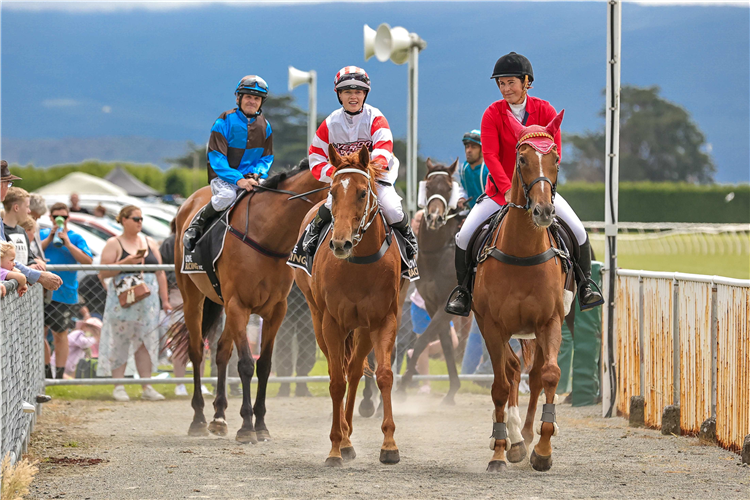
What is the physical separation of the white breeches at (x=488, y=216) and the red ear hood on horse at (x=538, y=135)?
780mm

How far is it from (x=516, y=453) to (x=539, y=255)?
4.76 feet

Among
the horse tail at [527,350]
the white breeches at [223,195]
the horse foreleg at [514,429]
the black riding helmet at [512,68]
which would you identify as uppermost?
the black riding helmet at [512,68]

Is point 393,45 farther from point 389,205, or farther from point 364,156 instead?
point 364,156

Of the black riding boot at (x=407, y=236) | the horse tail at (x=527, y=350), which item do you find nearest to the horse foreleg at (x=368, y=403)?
the horse tail at (x=527, y=350)

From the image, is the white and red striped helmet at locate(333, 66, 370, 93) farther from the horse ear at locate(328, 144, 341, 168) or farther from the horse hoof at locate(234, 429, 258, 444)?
the horse hoof at locate(234, 429, 258, 444)

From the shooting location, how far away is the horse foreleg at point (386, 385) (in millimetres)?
6434

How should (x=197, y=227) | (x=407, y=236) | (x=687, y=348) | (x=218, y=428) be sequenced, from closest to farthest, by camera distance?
(x=407, y=236)
(x=687, y=348)
(x=218, y=428)
(x=197, y=227)

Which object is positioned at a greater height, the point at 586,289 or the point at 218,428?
the point at 586,289

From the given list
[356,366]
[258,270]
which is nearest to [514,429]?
[356,366]

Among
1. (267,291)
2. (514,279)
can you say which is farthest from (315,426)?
(514,279)

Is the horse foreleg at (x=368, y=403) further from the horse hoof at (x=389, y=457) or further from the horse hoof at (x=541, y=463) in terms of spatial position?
the horse hoof at (x=541, y=463)

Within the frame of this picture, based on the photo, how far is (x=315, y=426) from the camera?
894 cm

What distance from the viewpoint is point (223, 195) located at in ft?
27.5

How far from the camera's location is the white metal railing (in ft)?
22.0
